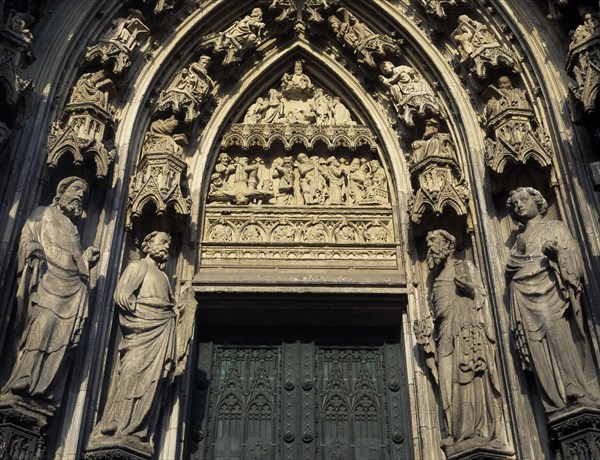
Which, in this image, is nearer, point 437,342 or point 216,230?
point 437,342

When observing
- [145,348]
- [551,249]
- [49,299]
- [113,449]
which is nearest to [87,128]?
[49,299]

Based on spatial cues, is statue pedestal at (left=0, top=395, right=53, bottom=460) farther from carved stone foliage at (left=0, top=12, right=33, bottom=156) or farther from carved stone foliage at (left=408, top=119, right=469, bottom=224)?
carved stone foliage at (left=408, top=119, right=469, bottom=224)

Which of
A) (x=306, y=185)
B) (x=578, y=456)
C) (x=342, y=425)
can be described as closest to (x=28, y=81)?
(x=306, y=185)

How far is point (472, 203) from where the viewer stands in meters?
7.78

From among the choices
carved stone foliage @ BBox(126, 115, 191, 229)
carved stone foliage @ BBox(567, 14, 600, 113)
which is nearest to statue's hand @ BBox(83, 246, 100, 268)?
carved stone foliage @ BBox(126, 115, 191, 229)

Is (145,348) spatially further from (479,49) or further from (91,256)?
(479,49)

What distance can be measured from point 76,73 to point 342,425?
4435mm

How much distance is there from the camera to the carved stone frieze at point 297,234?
27.2 feet

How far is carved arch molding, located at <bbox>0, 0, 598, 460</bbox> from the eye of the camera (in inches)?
287

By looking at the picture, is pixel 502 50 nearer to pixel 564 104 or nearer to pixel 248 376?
pixel 564 104

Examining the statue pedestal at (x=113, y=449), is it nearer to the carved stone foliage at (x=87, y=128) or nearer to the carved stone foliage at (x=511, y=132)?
the carved stone foliage at (x=87, y=128)

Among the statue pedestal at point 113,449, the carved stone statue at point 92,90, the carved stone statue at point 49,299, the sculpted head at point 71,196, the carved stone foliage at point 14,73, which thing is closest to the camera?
the carved stone statue at point 49,299

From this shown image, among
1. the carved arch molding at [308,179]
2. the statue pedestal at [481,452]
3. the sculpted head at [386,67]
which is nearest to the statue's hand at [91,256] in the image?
the carved arch molding at [308,179]

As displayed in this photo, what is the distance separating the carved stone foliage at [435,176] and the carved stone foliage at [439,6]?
3.94ft
